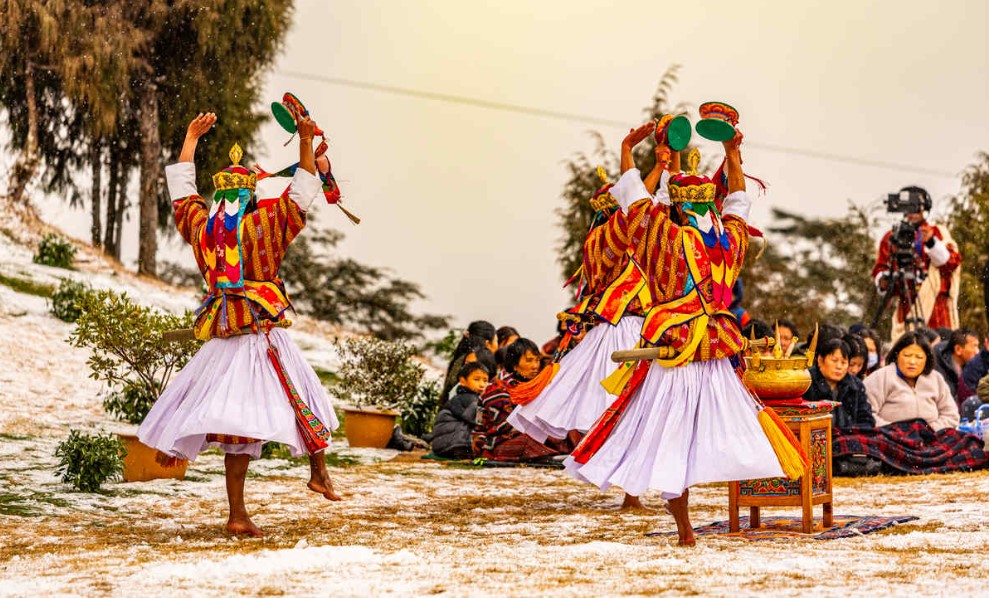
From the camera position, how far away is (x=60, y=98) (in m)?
19.6

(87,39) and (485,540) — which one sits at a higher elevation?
(87,39)

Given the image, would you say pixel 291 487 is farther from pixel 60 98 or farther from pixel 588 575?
pixel 60 98

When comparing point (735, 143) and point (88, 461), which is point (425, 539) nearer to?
point (735, 143)

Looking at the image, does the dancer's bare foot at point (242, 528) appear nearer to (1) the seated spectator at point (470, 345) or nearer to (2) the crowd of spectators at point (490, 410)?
(2) the crowd of spectators at point (490, 410)

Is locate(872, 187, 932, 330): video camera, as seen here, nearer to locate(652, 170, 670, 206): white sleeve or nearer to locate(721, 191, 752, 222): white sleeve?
locate(652, 170, 670, 206): white sleeve

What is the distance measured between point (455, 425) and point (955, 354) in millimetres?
4364

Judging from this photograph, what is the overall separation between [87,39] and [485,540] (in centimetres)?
1439

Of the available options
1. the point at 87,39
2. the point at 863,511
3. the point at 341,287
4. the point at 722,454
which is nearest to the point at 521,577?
the point at 722,454

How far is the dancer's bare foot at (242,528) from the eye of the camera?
6.74 m

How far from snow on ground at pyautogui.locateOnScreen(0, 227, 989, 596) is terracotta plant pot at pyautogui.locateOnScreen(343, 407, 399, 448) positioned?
0.95ft

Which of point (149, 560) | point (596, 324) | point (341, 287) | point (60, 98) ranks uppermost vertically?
point (60, 98)

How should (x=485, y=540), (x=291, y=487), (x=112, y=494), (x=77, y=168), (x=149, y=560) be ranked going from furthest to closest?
1. (x=77, y=168)
2. (x=291, y=487)
3. (x=112, y=494)
4. (x=485, y=540)
5. (x=149, y=560)

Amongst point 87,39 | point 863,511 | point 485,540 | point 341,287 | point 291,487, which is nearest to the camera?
point 485,540

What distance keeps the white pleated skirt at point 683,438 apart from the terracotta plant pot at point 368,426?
17.4ft
